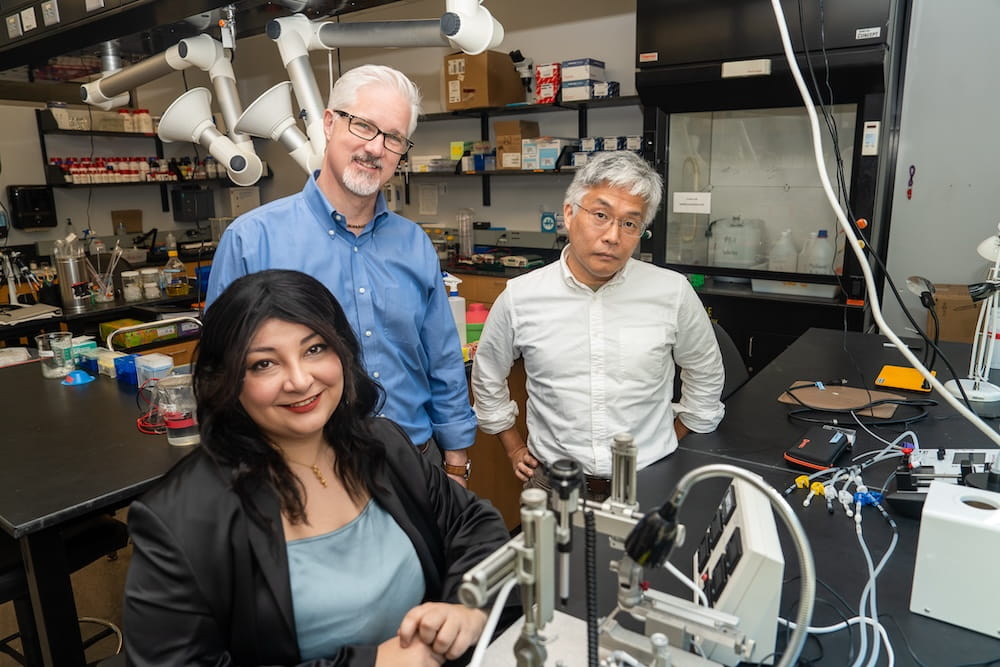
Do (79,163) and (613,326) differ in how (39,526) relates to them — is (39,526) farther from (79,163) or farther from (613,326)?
(79,163)

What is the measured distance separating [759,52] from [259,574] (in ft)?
9.39

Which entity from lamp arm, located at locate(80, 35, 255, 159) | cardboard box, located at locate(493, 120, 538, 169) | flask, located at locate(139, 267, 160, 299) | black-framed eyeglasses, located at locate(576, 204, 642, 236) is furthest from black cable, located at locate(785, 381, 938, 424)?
flask, located at locate(139, 267, 160, 299)

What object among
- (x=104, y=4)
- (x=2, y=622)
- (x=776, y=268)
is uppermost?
(x=104, y=4)

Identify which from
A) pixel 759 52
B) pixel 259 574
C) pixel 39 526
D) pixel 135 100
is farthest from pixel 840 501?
pixel 135 100

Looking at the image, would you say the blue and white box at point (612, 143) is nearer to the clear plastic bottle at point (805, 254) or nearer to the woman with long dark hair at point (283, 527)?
the clear plastic bottle at point (805, 254)

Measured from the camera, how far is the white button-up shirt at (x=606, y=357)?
5.63 ft

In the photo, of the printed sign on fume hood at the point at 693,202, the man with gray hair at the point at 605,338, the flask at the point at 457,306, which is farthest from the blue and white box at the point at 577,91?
the man with gray hair at the point at 605,338

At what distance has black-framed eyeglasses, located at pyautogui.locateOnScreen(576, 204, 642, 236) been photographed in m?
1.67

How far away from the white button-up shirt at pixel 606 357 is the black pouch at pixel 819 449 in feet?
0.81

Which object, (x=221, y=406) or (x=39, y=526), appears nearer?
(x=221, y=406)

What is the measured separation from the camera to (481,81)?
4.43 m

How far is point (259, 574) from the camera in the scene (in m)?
1.01

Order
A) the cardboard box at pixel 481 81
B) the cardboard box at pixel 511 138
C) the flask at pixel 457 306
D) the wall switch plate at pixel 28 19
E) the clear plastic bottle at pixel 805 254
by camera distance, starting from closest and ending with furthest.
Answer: the wall switch plate at pixel 28 19, the flask at pixel 457 306, the clear plastic bottle at pixel 805 254, the cardboard box at pixel 481 81, the cardboard box at pixel 511 138

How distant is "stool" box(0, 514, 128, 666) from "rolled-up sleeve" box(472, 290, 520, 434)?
939mm
